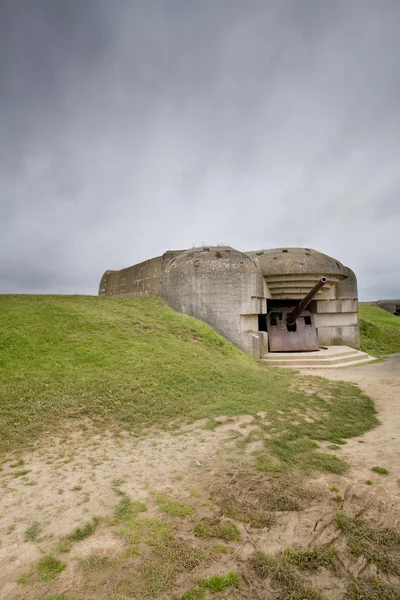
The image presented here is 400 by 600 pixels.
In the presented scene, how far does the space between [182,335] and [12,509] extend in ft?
24.9

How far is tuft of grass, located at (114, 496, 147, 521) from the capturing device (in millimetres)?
2922

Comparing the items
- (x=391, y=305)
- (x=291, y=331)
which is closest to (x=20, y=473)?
(x=291, y=331)

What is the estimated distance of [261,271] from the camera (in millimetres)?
13922

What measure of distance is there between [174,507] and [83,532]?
2.53ft

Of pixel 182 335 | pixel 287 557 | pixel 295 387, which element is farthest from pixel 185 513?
pixel 182 335

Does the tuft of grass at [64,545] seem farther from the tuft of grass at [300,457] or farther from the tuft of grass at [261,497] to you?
the tuft of grass at [300,457]

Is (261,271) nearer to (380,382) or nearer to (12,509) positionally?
(380,382)

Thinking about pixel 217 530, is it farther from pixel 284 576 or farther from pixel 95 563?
pixel 95 563

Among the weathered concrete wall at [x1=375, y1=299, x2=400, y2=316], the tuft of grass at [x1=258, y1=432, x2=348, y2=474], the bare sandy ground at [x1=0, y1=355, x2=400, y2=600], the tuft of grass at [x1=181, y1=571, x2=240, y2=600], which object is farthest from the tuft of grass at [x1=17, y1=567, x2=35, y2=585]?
the weathered concrete wall at [x1=375, y1=299, x2=400, y2=316]

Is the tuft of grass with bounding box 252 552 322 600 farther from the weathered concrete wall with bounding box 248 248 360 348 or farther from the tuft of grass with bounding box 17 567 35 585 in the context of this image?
the weathered concrete wall with bounding box 248 248 360 348

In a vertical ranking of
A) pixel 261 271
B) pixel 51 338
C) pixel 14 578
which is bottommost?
pixel 14 578

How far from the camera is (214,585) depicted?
216cm

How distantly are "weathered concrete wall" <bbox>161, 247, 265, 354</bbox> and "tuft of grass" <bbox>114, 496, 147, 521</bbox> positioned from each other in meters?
9.75

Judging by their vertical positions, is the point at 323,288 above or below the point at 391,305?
below
